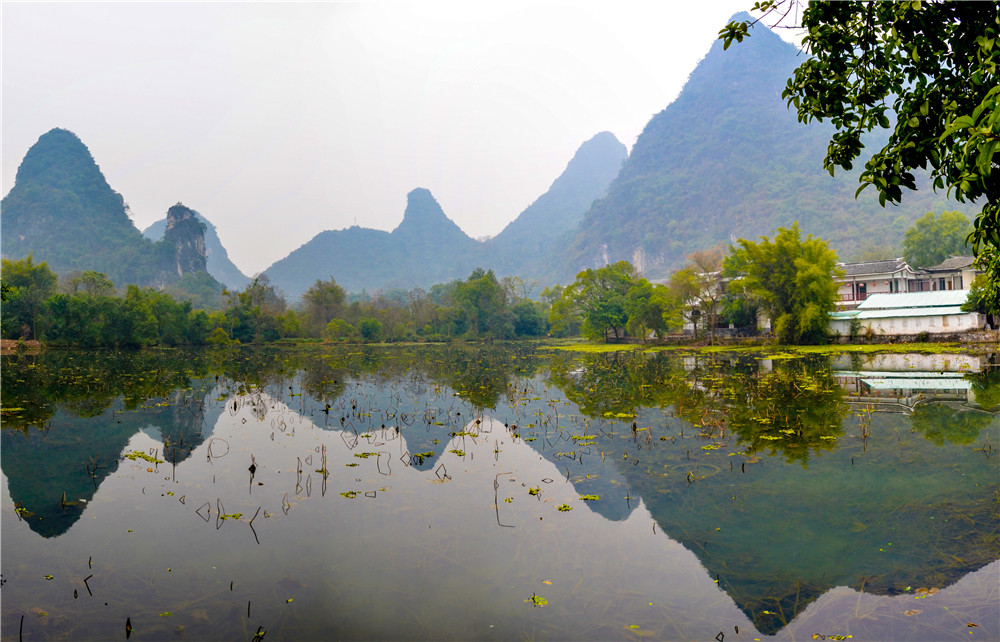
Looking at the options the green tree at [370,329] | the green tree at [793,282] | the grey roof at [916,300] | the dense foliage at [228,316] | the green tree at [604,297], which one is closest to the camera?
the green tree at [793,282]

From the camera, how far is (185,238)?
175125 mm

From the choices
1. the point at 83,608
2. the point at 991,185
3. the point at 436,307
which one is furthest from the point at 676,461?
the point at 436,307

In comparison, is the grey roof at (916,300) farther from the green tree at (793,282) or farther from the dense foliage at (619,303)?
the dense foliage at (619,303)

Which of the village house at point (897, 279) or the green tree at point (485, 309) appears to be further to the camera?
the green tree at point (485, 309)

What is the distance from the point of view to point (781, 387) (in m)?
18.9

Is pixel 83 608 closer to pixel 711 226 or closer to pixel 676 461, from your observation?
pixel 676 461

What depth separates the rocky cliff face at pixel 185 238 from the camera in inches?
Answer: 6786

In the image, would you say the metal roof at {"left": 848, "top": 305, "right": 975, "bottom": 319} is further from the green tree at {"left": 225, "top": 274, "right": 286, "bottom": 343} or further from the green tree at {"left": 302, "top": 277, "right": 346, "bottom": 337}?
the green tree at {"left": 302, "top": 277, "right": 346, "bottom": 337}

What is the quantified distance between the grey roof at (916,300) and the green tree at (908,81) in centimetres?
5060

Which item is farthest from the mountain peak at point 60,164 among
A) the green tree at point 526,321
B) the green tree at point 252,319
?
the green tree at point 526,321

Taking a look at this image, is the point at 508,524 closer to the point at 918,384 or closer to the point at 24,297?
the point at 918,384

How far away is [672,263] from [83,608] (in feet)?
629

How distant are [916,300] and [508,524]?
5541 centimetres

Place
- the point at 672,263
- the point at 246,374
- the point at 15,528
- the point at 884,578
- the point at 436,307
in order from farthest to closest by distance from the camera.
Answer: the point at 672,263 < the point at 436,307 < the point at 246,374 < the point at 15,528 < the point at 884,578
